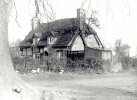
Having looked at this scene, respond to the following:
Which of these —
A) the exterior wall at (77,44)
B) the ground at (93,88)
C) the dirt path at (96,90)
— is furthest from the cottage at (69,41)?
the dirt path at (96,90)

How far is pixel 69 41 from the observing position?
43500mm

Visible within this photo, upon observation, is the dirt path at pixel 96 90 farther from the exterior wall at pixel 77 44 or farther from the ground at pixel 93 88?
the exterior wall at pixel 77 44

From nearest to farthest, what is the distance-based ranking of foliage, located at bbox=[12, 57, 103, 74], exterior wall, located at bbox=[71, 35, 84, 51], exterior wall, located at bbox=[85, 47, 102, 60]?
foliage, located at bbox=[12, 57, 103, 74], exterior wall, located at bbox=[85, 47, 102, 60], exterior wall, located at bbox=[71, 35, 84, 51]

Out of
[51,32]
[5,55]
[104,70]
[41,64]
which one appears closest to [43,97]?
[5,55]

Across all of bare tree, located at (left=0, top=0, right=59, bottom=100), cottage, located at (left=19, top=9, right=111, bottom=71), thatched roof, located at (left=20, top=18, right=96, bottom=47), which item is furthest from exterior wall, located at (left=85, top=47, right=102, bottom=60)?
bare tree, located at (left=0, top=0, right=59, bottom=100)

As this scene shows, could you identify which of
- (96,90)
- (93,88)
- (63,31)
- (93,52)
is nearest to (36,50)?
(63,31)

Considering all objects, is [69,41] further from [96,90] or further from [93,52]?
[96,90]

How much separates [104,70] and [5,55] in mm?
26102

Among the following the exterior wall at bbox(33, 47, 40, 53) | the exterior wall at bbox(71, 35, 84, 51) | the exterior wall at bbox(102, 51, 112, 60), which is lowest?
the exterior wall at bbox(102, 51, 112, 60)

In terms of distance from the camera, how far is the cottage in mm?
40531

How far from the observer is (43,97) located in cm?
1036

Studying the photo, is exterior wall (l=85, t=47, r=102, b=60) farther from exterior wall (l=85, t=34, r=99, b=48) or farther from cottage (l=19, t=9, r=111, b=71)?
exterior wall (l=85, t=34, r=99, b=48)

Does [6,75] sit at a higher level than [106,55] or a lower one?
higher

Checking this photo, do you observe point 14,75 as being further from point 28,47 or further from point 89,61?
point 28,47
